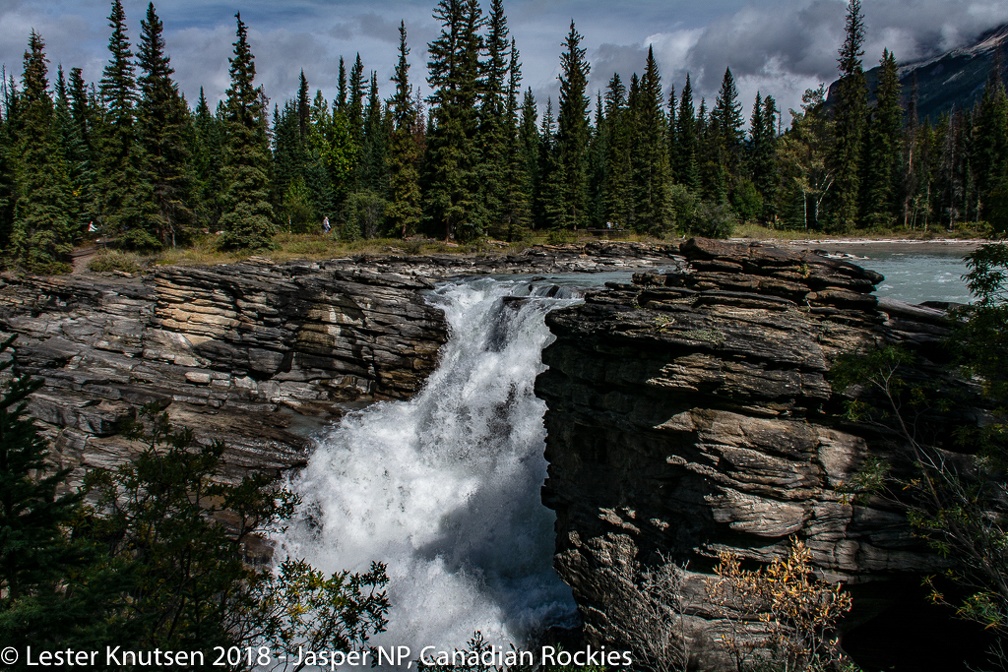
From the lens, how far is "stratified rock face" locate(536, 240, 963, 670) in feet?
35.8

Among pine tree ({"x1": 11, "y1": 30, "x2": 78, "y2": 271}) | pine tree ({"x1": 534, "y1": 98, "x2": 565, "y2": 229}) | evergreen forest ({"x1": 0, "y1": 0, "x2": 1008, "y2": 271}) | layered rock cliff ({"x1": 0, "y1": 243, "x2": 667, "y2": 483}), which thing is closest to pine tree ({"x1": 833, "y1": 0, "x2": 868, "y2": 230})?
evergreen forest ({"x1": 0, "y1": 0, "x2": 1008, "y2": 271})

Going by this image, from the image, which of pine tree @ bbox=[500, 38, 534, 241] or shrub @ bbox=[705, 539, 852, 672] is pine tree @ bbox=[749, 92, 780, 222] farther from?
shrub @ bbox=[705, 539, 852, 672]

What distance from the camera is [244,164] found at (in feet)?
126

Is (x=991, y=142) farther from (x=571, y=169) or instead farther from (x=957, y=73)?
(x=957, y=73)

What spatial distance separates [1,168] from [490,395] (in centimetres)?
3705

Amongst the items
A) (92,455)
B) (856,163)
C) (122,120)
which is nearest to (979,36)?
(856,163)

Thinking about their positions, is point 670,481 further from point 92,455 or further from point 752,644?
point 92,455

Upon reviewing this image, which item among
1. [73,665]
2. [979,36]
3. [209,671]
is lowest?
[209,671]

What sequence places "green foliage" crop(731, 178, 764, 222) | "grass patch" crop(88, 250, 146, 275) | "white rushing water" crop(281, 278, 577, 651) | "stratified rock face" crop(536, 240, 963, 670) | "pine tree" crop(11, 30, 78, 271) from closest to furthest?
"stratified rock face" crop(536, 240, 963, 670), "white rushing water" crop(281, 278, 577, 651), "grass patch" crop(88, 250, 146, 275), "pine tree" crop(11, 30, 78, 271), "green foliage" crop(731, 178, 764, 222)

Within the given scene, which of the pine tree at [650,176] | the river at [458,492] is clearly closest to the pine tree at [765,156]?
the pine tree at [650,176]

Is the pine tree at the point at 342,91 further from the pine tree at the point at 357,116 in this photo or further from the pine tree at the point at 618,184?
the pine tree at the point at 618,184

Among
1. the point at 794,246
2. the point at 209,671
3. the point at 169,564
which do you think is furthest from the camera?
the point at 794,246

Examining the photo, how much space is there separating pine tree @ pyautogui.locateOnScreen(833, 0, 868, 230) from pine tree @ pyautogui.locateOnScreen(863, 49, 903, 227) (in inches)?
44.0

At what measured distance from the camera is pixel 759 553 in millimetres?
10992
